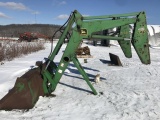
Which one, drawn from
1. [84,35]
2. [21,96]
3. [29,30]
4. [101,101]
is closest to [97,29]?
[84,35]

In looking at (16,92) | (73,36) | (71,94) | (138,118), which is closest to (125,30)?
(73,36)

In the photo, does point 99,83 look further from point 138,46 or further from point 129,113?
point 129,113

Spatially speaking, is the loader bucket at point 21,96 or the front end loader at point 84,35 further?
the front end loader at point 84,35

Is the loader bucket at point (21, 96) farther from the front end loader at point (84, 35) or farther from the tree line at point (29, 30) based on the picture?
the tree line at point (29, 30)

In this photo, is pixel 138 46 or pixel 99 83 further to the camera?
pixel 99 83

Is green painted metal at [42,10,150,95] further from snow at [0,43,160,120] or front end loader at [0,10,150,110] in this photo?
snow at [0,43,160,120]

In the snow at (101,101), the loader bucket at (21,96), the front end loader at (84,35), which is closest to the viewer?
the snow at (101,101)

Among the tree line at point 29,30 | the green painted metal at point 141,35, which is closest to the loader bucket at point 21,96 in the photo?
the green painted metal at point 141,35

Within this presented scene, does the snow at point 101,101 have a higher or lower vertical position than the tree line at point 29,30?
lower

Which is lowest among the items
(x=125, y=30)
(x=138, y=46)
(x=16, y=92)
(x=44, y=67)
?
(x=16, y=92)

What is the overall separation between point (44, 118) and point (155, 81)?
15.5 feet

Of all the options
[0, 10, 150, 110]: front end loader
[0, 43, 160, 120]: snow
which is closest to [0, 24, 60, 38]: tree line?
[0, 43, 160, 120]: snow

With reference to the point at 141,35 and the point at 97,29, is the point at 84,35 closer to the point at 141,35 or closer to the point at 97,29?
the point at 97,29

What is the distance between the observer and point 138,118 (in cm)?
472
